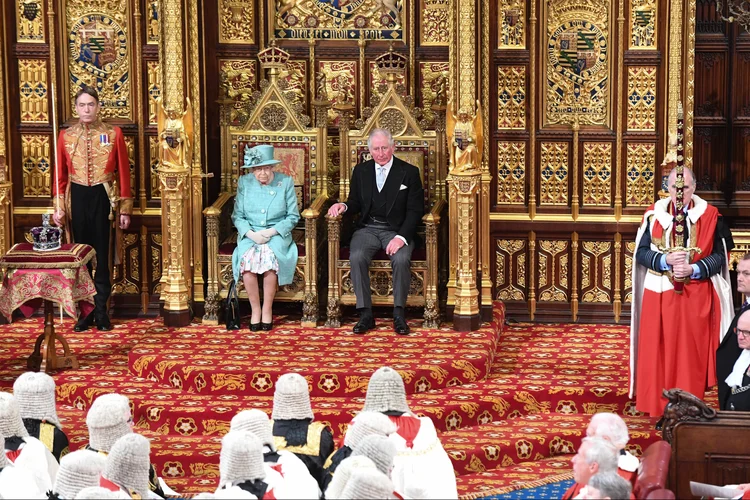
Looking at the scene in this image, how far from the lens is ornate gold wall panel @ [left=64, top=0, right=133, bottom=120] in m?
12.3

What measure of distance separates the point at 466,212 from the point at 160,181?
2.39 meters

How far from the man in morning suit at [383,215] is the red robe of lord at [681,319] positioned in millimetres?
2148

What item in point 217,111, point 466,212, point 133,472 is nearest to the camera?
point 133,472

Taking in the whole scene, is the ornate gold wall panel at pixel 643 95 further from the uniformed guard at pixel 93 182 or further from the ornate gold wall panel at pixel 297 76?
the uniformed guard at pixel 93 182

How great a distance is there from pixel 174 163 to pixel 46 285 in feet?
4.88

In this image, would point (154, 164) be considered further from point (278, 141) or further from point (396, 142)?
point (396, 142)

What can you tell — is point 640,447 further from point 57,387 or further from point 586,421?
point 57,387

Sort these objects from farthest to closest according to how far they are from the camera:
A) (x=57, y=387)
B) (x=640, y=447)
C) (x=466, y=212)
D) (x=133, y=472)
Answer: (x=466, y=212)
(x=57, y=387)
(x=640, y=447)
(x=133, y=472)

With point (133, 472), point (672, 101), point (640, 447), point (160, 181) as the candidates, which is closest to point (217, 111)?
point (160, 181)

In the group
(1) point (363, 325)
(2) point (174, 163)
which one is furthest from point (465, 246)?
(2) point (174, 163)

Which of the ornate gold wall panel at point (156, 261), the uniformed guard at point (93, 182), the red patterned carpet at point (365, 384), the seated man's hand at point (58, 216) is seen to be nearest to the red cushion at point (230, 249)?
the red patterned carpet at point (365, 384)

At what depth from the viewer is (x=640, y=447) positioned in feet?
32.0

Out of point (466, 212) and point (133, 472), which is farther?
point (466, 212)

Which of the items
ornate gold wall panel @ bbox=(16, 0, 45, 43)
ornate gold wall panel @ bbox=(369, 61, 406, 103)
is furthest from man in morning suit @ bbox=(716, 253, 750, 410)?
ornate gold wall panel @ bbox=(16, 0, 45, 43)
